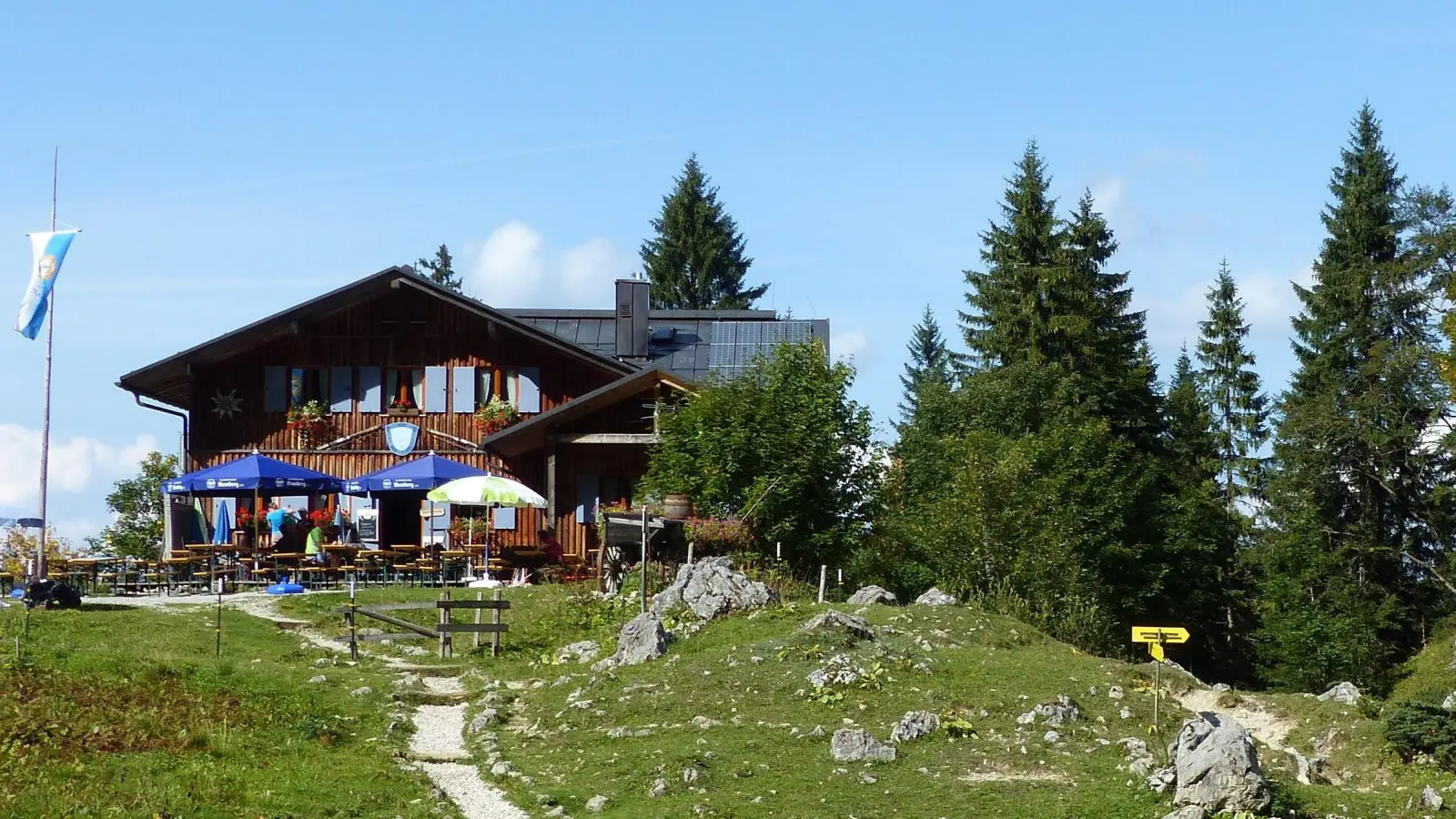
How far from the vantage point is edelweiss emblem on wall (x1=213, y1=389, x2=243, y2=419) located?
43969 mm

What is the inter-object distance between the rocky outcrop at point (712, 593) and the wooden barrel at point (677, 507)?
4408mm

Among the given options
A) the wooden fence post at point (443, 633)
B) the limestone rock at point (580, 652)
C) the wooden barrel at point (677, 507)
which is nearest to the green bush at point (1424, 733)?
the limestone rock at point (580, 652)

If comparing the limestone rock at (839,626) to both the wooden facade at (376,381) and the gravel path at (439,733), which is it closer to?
the gravel path at (439,733)

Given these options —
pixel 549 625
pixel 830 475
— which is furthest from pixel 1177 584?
pixel 549 625

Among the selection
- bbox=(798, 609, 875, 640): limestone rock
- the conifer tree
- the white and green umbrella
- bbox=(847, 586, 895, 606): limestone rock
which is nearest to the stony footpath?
bbox=(798, 609, 875, 640): limestone rock

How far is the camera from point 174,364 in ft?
140

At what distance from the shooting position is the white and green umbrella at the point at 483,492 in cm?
3472

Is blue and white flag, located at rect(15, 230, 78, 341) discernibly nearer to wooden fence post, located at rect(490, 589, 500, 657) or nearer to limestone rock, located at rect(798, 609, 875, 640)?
wooden fence post, located at rect(490, 589, 500, 657)

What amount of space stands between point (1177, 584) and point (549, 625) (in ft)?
94.4

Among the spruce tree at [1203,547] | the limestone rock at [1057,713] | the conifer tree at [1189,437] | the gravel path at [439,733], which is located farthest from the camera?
the conifer tree at [1189,437]

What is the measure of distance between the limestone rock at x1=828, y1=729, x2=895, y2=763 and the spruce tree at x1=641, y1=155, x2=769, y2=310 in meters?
63.7

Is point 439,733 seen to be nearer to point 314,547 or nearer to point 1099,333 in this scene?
point 314,547

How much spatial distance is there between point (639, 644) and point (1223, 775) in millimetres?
10291

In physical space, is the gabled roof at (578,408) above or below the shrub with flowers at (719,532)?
above
